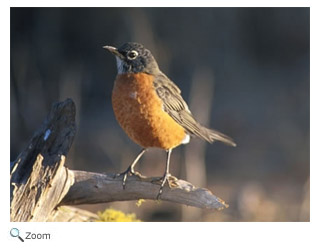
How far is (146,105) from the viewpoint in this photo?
6.71 m

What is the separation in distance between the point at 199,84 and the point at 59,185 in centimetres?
814

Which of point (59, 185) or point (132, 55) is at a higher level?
point (132, 55)

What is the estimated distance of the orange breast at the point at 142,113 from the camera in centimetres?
657

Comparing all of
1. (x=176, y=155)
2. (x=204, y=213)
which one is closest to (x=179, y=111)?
(x=204, y=213)

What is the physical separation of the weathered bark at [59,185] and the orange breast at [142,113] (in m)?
0.49

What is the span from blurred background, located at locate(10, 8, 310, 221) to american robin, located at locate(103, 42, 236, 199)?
172 inches

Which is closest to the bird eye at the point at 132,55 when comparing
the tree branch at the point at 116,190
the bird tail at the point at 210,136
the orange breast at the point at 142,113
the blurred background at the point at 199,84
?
the orange breast at the point at 142,113

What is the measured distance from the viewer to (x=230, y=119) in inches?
606

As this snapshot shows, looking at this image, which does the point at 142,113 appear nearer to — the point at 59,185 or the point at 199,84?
the point at 59,185

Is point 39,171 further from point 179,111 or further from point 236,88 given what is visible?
point 236,88

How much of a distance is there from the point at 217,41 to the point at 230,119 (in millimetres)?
2374
